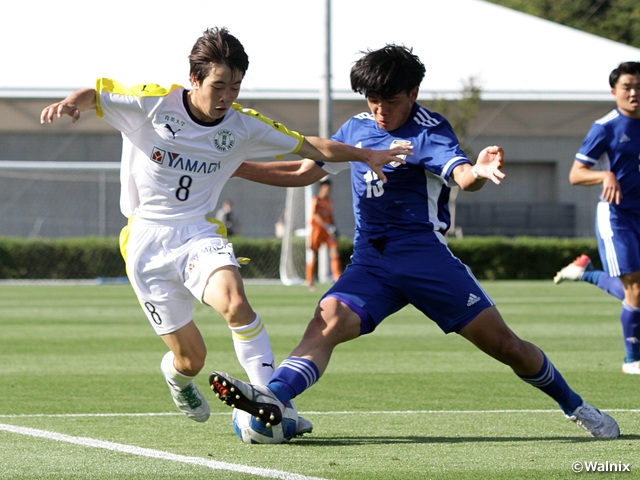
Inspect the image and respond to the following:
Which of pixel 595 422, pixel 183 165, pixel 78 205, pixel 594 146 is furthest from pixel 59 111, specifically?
pixel 78 205

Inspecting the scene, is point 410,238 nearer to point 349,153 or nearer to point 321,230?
point 349,153

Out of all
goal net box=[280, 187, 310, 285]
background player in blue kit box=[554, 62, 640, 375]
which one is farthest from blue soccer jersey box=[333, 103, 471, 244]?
goal net box=[280, 187, 310, 285]

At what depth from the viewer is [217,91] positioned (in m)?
5.36

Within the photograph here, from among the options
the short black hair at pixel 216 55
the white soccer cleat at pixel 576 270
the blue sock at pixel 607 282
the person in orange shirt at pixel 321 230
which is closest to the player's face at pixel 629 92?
the blue sock at pixel 607 282

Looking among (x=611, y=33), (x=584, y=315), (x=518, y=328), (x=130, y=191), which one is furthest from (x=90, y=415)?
(x=611, y=33)

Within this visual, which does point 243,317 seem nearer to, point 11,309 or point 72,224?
point 11,309

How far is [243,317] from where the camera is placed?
16.8 feet

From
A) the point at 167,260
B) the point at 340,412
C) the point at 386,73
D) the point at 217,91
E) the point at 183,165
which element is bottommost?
the point at 340,412

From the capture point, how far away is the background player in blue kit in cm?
781

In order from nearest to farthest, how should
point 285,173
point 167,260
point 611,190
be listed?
point 167,260, point 285,173, point 611,190

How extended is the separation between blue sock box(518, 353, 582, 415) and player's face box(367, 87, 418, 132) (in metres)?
1.45

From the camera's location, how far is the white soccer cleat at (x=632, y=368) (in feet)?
26.8

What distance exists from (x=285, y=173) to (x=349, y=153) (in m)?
0.62

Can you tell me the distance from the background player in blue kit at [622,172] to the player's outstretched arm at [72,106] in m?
3.94
